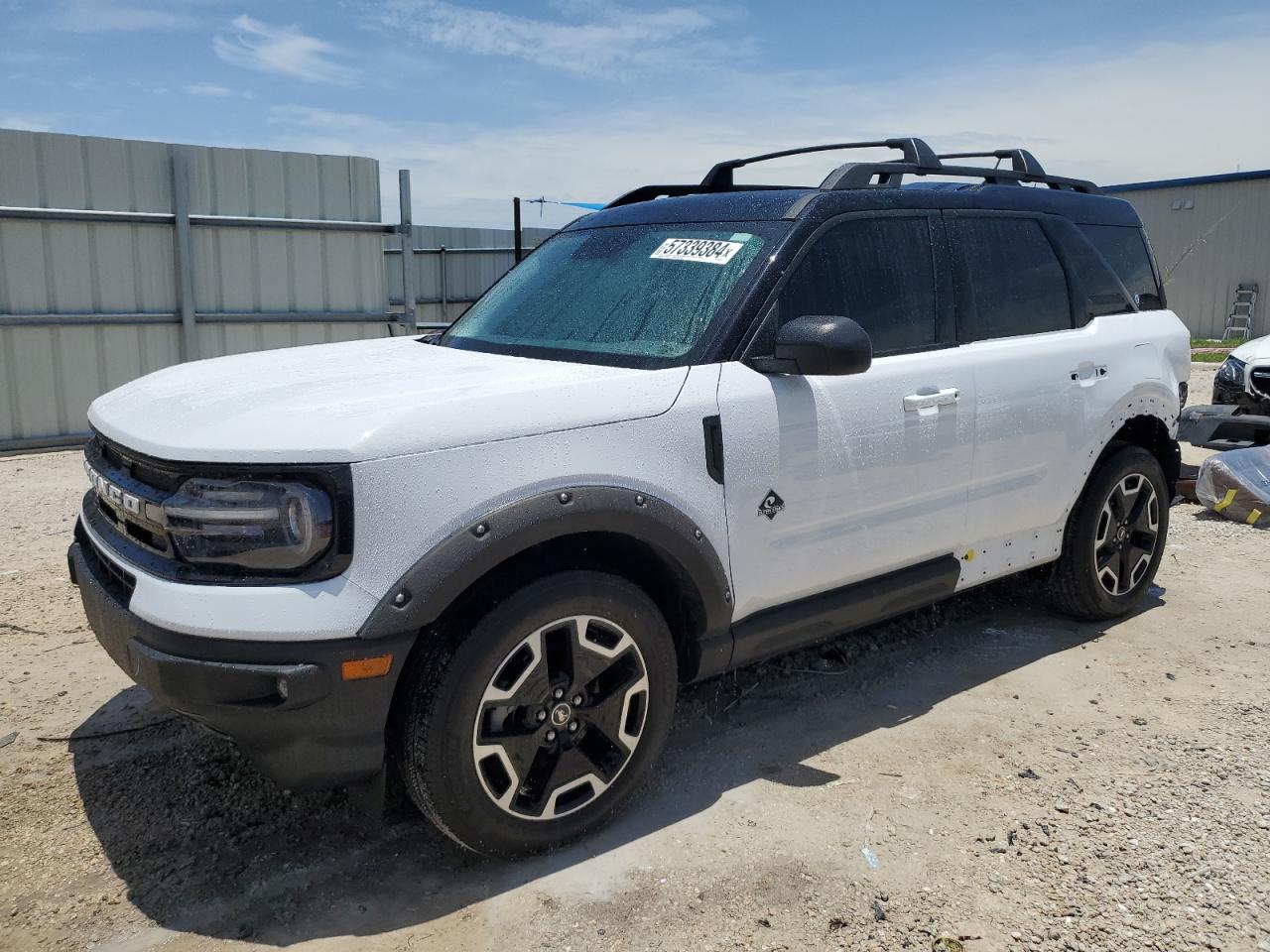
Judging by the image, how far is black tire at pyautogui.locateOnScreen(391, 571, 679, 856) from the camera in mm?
2732

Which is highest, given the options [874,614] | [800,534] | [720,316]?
[720,316]

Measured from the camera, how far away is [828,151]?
4473mm

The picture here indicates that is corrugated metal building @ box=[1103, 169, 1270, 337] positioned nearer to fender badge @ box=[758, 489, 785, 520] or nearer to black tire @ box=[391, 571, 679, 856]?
fender badge @ box=[758, 489, 785, 520]

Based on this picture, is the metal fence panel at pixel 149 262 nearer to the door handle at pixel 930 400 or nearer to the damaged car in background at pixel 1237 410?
the damaged car in background at pixel 1237 410

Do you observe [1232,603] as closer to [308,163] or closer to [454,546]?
[454,546]

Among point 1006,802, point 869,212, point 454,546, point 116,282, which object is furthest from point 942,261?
point 116,282

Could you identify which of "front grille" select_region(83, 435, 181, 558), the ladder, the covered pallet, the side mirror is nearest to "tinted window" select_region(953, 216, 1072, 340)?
the side mirror

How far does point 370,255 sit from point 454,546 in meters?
9.81

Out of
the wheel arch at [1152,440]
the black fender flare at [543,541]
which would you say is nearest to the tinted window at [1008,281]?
the wheel arch at [1152,440]

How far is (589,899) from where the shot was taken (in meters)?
2.85

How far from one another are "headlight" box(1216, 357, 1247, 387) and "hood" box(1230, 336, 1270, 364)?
1.4 inches

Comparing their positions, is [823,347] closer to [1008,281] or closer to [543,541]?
[543,541]

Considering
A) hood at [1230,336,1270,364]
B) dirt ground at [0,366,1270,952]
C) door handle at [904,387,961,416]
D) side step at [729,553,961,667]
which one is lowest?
dirt ground at [0,366,1270,952]

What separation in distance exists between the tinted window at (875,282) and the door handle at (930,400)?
7.1 inches
